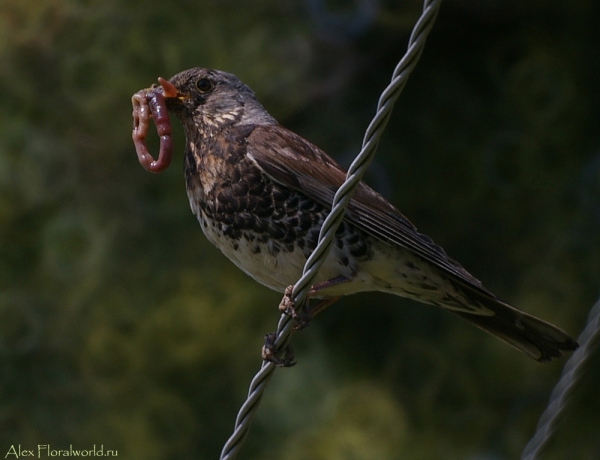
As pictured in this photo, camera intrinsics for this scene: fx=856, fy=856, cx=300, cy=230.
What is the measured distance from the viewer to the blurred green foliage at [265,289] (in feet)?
21.8

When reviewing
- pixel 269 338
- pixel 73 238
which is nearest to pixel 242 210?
pixel 269 338

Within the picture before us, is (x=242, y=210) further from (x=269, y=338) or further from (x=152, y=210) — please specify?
(x=152, y=210)

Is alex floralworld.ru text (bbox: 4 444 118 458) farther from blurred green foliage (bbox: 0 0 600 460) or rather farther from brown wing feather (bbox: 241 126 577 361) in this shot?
brown wing feather (bbox: 241 126 577 361)

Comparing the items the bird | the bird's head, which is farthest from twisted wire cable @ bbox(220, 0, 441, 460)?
the bird's head

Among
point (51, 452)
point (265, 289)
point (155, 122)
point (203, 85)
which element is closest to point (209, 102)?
point (203, 85)

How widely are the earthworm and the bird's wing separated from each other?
12.0 inches

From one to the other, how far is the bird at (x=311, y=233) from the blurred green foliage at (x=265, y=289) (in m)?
3.51

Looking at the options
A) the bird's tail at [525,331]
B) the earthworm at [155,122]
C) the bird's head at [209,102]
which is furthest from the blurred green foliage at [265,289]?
the bird's tail at [525,331]

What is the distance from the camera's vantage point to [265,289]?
6832 millimetres

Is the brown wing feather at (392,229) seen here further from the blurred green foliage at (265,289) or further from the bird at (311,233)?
the blurred green foliage at (265,289)

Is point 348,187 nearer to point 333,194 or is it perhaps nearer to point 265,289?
point 333,194

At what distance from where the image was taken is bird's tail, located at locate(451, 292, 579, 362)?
9.64ft

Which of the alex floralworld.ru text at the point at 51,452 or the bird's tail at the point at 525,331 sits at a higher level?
the bird's tail at the point at 525,331

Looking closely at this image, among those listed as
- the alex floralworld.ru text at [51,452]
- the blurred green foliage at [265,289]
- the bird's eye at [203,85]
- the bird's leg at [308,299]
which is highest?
the bird's eye at [203,85]
